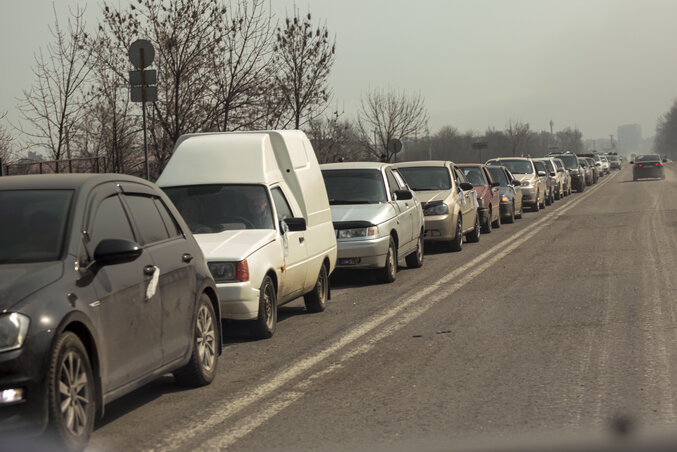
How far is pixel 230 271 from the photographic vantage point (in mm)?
9266

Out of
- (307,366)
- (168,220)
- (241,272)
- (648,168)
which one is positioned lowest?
(648,168)

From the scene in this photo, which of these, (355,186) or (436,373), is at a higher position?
(355,186)

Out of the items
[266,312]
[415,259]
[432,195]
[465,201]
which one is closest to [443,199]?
[432,195]

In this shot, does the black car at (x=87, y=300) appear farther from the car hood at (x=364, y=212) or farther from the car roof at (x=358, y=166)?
the car roof at (x=358, y=166)

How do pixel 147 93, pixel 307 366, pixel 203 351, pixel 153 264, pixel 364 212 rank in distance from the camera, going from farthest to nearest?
pixel 147 93 → pixel 364 212 → pixel 307 366 → pixel 203 351 → pixel 153 264

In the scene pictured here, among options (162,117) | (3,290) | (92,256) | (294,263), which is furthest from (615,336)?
(162,117)

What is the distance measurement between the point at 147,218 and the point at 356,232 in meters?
7.28

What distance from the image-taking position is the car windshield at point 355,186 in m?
15.2

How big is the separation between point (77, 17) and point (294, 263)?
11.6 meters

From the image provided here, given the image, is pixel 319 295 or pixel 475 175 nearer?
pixel 319 295

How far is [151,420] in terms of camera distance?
644cm

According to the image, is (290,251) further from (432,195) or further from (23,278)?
(432,195)

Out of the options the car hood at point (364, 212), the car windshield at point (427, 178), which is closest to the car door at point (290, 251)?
the car hood at point (364, 212)

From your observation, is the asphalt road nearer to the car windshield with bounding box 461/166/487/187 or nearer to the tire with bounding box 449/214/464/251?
the tire with bounding box 449/214/464/251
